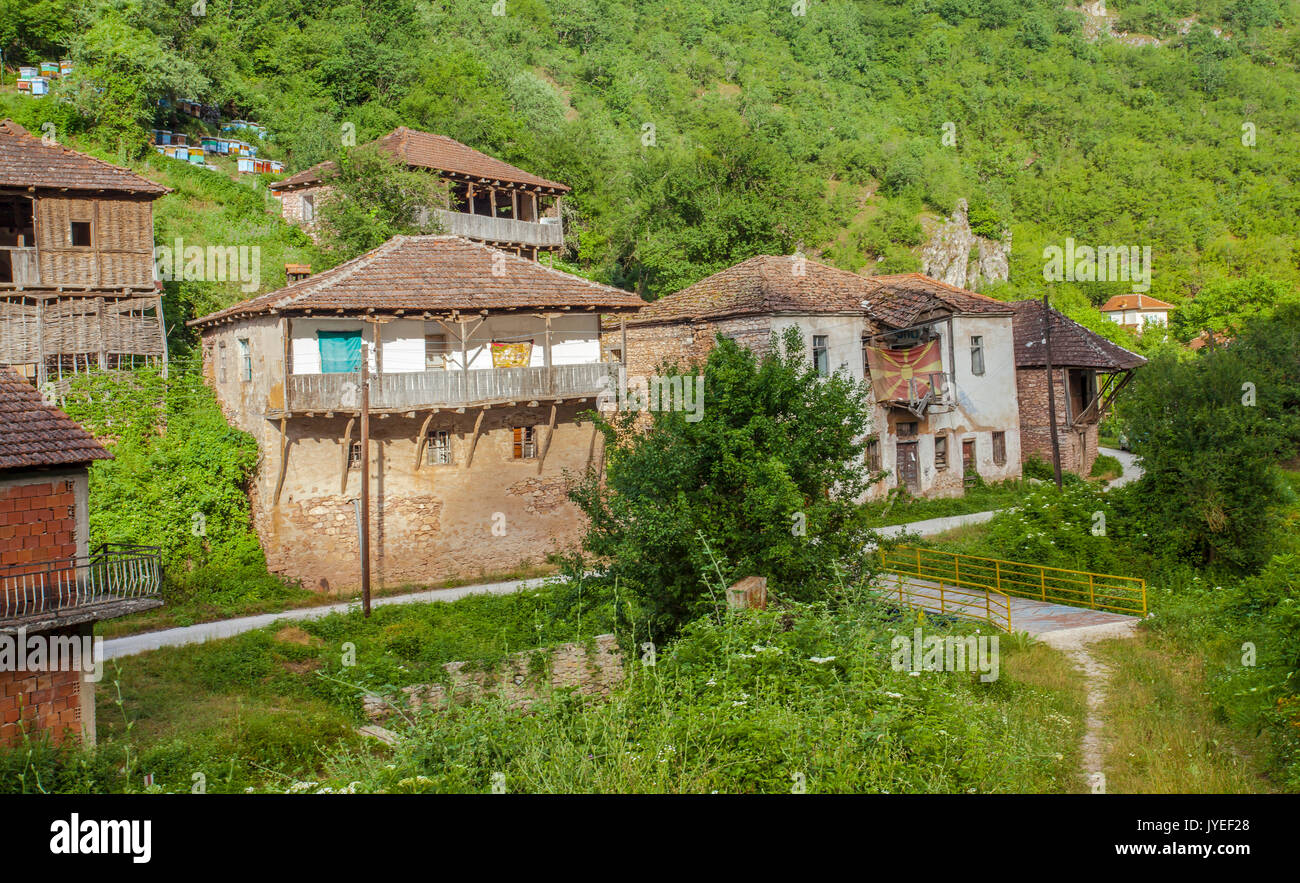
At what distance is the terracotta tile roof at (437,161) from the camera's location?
36.5 m

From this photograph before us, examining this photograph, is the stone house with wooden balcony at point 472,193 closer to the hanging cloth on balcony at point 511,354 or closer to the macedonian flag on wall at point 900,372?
the hanging cloth on balcony at point 511,354

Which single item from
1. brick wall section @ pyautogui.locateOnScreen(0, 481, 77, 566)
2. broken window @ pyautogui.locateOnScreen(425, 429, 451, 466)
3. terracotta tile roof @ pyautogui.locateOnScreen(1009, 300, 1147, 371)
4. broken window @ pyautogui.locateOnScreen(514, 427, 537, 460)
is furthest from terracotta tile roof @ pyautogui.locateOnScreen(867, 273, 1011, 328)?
brick wall section @ pyautogui.locateOnScreen(0, 481, 77, 566)

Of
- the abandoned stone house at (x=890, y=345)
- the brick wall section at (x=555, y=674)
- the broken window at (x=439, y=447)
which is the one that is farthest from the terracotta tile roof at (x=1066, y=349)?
the brick wall section at (x=555, y=674)

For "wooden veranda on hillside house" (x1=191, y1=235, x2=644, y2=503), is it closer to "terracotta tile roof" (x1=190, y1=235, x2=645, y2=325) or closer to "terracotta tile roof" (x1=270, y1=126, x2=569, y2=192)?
"terracotta tile roof" (x1=190, y1=235, x2=645, y2=325)

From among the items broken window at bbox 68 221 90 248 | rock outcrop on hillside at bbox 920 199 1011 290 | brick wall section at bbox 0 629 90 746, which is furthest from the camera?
rock outcrop on hillside at bbox 920 199 1011 290

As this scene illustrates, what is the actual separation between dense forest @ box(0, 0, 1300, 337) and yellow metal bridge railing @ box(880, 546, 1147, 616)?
817 inches

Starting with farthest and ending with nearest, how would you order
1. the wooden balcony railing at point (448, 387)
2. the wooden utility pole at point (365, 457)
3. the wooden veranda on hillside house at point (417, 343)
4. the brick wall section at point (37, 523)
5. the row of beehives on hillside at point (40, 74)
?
the row of beehives on hillside at point (40, 74), the wooden veranda on hillside house at point (417, 343), the wooden balcony railing at point (448, 387), the wooden utility pole at point (365, 457), the brick wall section at point (37, 523)

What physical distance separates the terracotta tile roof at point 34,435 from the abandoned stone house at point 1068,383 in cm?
3249

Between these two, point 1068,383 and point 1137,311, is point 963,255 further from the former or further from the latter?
point 1068,383

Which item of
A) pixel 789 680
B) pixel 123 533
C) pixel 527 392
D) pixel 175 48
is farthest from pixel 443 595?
pixel 175 48

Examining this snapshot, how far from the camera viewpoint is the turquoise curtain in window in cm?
2378

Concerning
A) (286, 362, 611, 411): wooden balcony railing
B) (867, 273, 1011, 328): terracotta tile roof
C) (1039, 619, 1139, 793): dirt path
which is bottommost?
(1039, 619, 1139, 793): dirt path

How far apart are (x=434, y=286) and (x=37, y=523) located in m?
13.2

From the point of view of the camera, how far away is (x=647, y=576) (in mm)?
13469
